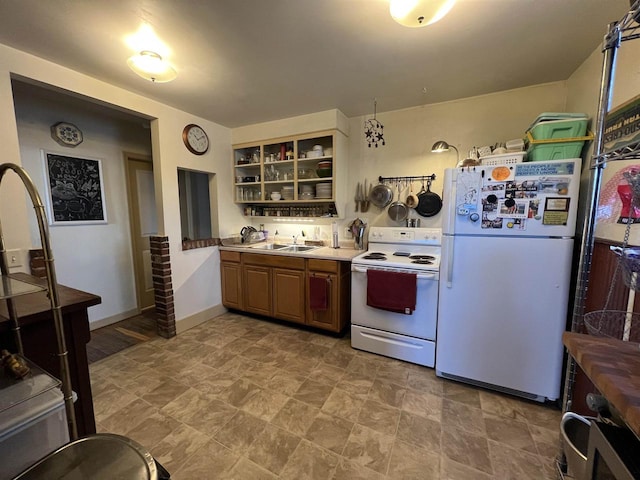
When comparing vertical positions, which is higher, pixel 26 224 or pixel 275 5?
pixel 275 5

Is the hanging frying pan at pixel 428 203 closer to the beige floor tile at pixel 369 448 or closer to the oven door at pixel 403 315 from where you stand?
the oven door at pixel 403 315

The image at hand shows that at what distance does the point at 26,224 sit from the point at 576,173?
3600 millimetres

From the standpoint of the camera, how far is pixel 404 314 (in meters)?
2.24

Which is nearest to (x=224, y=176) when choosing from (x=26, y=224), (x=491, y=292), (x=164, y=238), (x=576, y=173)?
(x=164, y=238)

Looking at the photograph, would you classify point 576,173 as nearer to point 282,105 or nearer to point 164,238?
point 282,105

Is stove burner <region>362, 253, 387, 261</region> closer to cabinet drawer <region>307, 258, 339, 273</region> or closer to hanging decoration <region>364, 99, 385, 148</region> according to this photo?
cabinet drawer <region>307, 258, 339, 273</region>

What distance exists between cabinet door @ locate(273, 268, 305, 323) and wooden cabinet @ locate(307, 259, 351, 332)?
99 millimetres

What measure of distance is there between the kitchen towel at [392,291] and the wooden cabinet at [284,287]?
418 millimetres

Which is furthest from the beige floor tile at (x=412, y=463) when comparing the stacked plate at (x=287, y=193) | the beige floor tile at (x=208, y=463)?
the stacked plate at (x=287, y=193)

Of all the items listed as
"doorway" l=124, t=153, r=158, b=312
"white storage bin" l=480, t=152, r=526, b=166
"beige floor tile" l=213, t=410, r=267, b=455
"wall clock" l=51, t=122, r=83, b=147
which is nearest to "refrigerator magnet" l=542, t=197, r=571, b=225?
"white storage bin" l=480, t=152, r=526, b=166

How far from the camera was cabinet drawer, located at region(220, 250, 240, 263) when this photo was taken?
10.5ft

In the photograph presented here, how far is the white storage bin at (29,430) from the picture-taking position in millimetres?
770

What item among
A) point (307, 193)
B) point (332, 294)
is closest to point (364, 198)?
point (307, 193)

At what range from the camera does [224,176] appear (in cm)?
339
